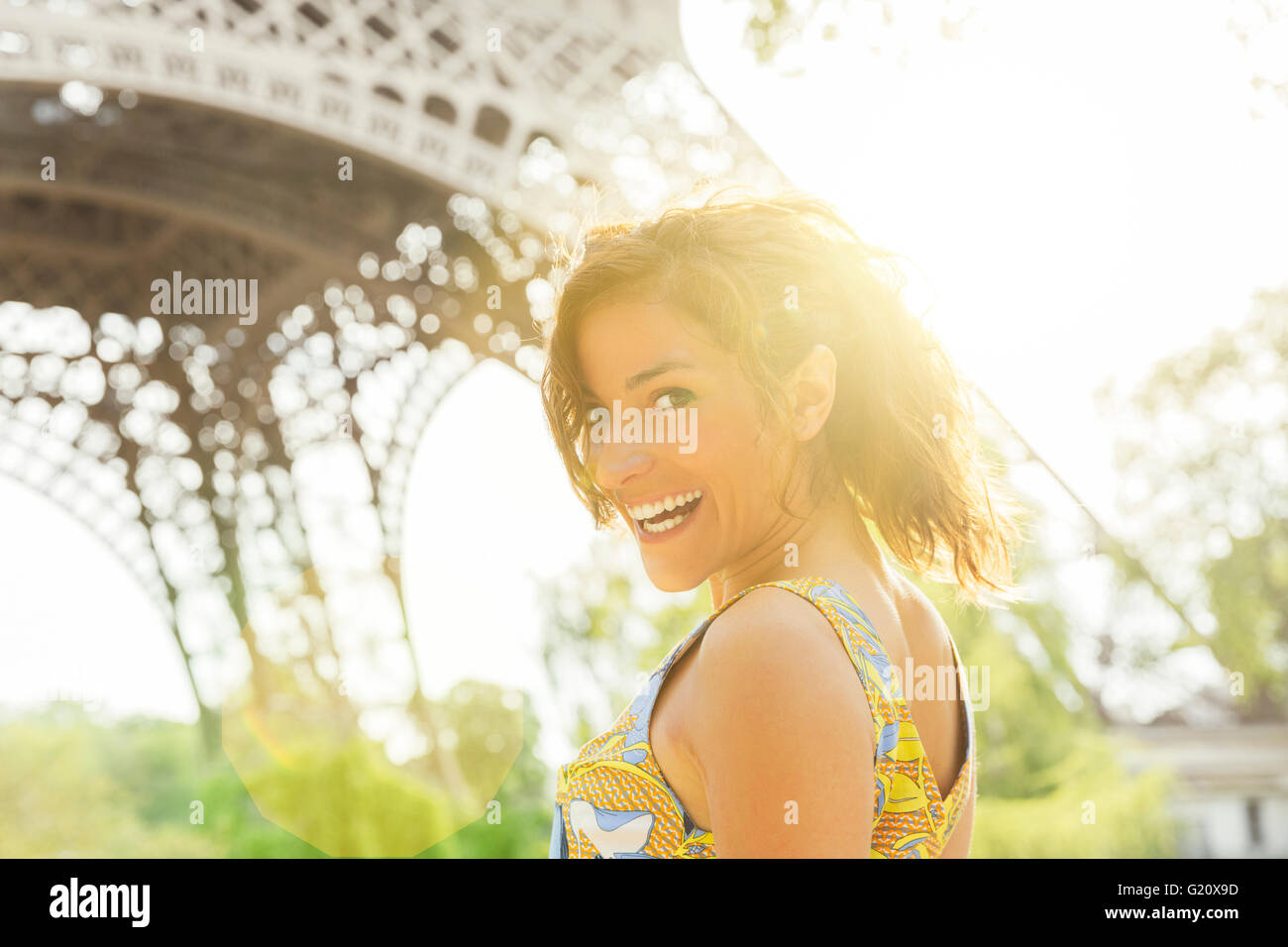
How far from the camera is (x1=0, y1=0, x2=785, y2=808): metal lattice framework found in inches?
293

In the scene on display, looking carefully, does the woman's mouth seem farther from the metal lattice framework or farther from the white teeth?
the metal lattice framework

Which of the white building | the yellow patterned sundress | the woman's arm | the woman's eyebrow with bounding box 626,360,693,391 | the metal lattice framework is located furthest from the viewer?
the white building

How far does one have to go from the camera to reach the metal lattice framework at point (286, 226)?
743cm

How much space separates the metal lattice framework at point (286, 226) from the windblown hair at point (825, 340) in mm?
2723

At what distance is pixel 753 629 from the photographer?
Answer: 2.64 ft

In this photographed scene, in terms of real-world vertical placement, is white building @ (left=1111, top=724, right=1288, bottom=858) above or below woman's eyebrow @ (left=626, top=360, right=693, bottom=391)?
below

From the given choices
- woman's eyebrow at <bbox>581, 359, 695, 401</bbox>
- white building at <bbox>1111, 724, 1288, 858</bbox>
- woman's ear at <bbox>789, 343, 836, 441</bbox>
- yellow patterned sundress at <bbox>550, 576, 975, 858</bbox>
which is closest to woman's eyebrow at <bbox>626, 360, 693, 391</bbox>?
woman's eyebrow at <bbox>581, 359, 695, 401</bbox>

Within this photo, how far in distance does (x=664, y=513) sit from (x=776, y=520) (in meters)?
0.11

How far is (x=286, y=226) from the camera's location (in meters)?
9.80

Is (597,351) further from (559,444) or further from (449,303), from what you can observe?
(449,303)

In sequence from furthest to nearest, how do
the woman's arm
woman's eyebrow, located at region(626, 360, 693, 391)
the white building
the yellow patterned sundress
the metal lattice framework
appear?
the white building < the metal lattice framework < woman's eyebrow, located at region(626, 360, 693, 391) < the yellow patterned sundress < the woman's arm

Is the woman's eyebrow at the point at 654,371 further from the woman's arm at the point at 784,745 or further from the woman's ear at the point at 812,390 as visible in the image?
the woman's arm at the point at 784,745
